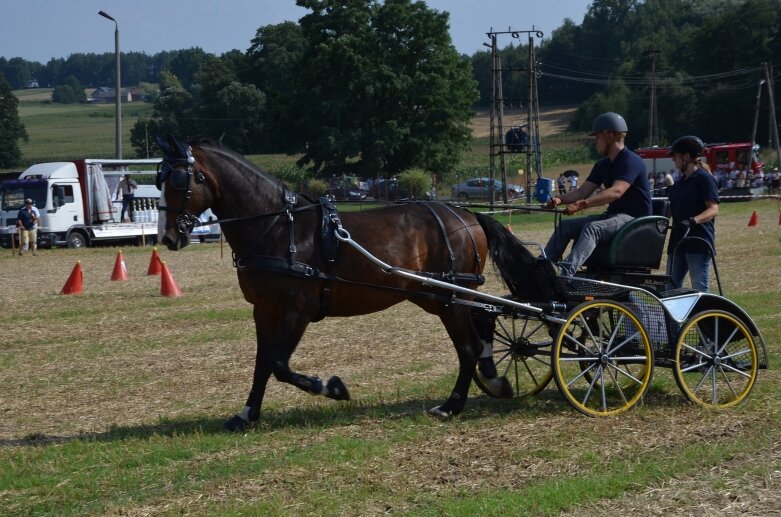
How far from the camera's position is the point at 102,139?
97438mm

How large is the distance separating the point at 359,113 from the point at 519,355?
5615 centimetres

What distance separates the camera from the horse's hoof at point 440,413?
796 centimetres

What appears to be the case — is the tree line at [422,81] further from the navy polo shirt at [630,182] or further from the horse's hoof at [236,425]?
the horse's hoof at [236,425]

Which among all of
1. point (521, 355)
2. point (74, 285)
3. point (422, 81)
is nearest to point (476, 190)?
point (422, 81)

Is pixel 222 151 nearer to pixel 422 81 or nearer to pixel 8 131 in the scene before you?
pixel 422 81

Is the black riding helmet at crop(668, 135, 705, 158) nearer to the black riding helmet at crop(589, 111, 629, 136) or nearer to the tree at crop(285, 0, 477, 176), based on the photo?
the black riding helmet at crop(589, 111, 629, 136)

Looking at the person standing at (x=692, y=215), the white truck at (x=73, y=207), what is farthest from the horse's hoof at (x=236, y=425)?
the white truck at (x=73, y=207)

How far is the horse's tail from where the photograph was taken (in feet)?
27.0

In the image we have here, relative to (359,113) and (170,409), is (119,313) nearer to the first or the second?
(170,409)

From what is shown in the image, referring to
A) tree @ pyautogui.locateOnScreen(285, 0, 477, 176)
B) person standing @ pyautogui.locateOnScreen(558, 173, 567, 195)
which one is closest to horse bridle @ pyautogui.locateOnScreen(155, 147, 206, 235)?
person standing @ pyautogui.locateOnScreen(558, 173, 567, 195)

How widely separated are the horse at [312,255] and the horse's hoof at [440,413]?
0.01 meters

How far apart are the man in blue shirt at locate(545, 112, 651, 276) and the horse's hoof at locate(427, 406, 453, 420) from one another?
4.93 feet

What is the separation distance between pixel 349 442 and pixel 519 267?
2.30 metres

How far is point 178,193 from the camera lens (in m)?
7.67
